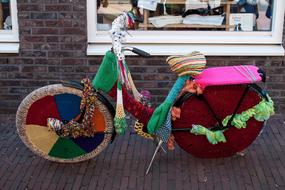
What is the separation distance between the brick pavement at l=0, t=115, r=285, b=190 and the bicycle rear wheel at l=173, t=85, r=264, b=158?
20cm

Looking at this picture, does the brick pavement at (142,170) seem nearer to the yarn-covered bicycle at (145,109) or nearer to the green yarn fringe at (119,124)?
the yarn-covered bicycle at (145,109)

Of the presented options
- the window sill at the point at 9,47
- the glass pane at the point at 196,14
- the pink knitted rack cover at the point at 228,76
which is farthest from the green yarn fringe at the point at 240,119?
the window sill at the point at 9,47

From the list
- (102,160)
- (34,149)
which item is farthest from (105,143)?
(34,149)

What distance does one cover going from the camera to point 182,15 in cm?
554

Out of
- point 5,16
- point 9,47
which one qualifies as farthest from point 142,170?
point 5,16

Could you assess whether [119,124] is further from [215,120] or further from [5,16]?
[5,16]

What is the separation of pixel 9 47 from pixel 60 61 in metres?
0.62

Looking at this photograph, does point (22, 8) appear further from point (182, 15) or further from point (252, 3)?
point (252, 3)

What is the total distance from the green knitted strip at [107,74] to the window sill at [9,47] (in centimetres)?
183

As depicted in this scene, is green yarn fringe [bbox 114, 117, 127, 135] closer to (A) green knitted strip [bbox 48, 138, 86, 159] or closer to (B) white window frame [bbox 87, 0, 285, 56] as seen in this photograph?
(A) green knitted strip [bbox 48, 138, 86, 159]

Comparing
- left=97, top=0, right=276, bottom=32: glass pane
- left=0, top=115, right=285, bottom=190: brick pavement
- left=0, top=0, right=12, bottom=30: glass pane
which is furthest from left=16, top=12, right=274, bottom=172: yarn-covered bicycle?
left=0, top=0, right=12, bottom=30: glass pane

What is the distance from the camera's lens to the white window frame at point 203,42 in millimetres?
5332

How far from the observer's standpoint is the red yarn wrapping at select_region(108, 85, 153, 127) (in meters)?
3.98

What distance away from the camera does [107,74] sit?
12.8ft
